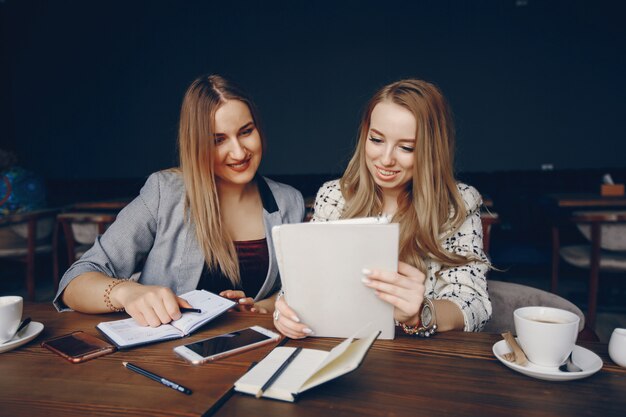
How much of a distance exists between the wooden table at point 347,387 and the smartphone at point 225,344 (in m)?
0.02

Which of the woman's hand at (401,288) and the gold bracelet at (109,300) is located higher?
the woman's hand at (401,288)

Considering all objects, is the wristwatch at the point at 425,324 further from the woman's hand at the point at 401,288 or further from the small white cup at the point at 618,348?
the small white cup at the point at 618,348

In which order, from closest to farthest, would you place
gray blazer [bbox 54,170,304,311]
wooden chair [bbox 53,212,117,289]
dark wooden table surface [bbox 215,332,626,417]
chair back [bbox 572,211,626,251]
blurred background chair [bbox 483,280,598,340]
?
dark wooden table surface [bbox 215,332,626,417] < blurred background chair [bbox 483,280,598,340] < gray blazer [bbox 54,170,304,311] < chair back [bbox 572,211,626,251] < wooden chair [bbox 53,212,117,289]

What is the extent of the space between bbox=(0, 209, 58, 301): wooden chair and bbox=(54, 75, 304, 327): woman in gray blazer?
242 cm

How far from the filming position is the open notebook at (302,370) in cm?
76

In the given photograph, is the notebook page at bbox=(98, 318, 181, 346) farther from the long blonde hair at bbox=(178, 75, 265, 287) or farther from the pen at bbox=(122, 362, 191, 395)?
the long blonde hair at bbox=(178, 75, 265, 287)

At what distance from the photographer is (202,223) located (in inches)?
65.2

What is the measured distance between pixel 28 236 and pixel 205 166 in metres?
2.82

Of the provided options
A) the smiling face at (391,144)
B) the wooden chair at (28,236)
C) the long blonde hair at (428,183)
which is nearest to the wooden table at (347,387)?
the long blonde hair at (428,183)

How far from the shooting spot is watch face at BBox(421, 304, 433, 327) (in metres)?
1.09

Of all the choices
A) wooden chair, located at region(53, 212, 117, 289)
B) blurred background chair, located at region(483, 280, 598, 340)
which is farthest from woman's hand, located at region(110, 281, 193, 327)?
wooden chair, located at region(53, 212, 117, 289)

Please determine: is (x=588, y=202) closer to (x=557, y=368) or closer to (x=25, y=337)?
(x=557, y=368)

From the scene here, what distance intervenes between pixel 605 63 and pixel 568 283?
2.50 metres

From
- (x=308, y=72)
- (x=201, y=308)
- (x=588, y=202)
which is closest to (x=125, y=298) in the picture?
(x=201, y=308)
